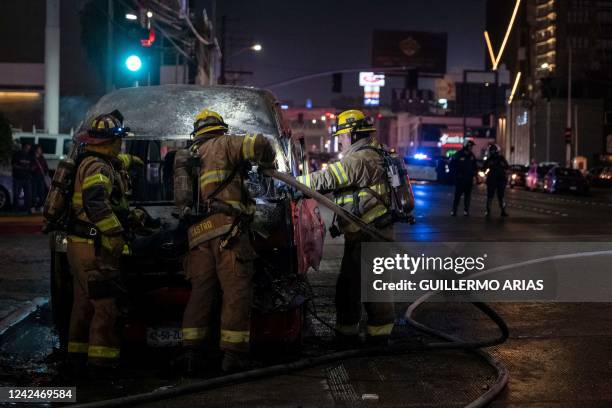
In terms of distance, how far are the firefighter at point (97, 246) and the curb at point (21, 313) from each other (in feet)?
4.67

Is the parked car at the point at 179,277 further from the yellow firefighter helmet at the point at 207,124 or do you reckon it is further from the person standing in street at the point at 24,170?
the person standing in street at the point at 24,170

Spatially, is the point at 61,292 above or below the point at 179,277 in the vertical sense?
below

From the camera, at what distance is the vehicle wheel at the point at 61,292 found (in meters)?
6.59

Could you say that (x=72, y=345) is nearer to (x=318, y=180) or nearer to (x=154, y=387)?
(x=154, y=387)

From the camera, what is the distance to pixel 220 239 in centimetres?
605

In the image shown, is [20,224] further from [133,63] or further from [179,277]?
[179,277]

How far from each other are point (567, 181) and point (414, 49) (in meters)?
75.0

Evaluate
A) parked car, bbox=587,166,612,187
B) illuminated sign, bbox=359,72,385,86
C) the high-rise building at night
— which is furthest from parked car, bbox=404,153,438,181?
illuminated sign, bbox=359,72,385,86

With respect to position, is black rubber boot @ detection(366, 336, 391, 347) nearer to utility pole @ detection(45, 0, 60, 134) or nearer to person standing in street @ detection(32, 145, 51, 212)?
person standing in street @ detection(32, 145, 51, 212)

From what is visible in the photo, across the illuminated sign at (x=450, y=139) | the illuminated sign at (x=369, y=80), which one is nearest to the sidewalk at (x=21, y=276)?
the illuminated sign at (x=450, y=139)

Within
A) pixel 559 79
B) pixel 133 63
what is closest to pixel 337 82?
pixel 133 63

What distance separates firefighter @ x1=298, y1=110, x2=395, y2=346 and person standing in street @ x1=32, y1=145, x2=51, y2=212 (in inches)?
567

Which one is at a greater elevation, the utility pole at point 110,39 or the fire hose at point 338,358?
the utility pole at point 110,39

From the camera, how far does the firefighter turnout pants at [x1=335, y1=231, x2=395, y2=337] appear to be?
6895 millimetres
